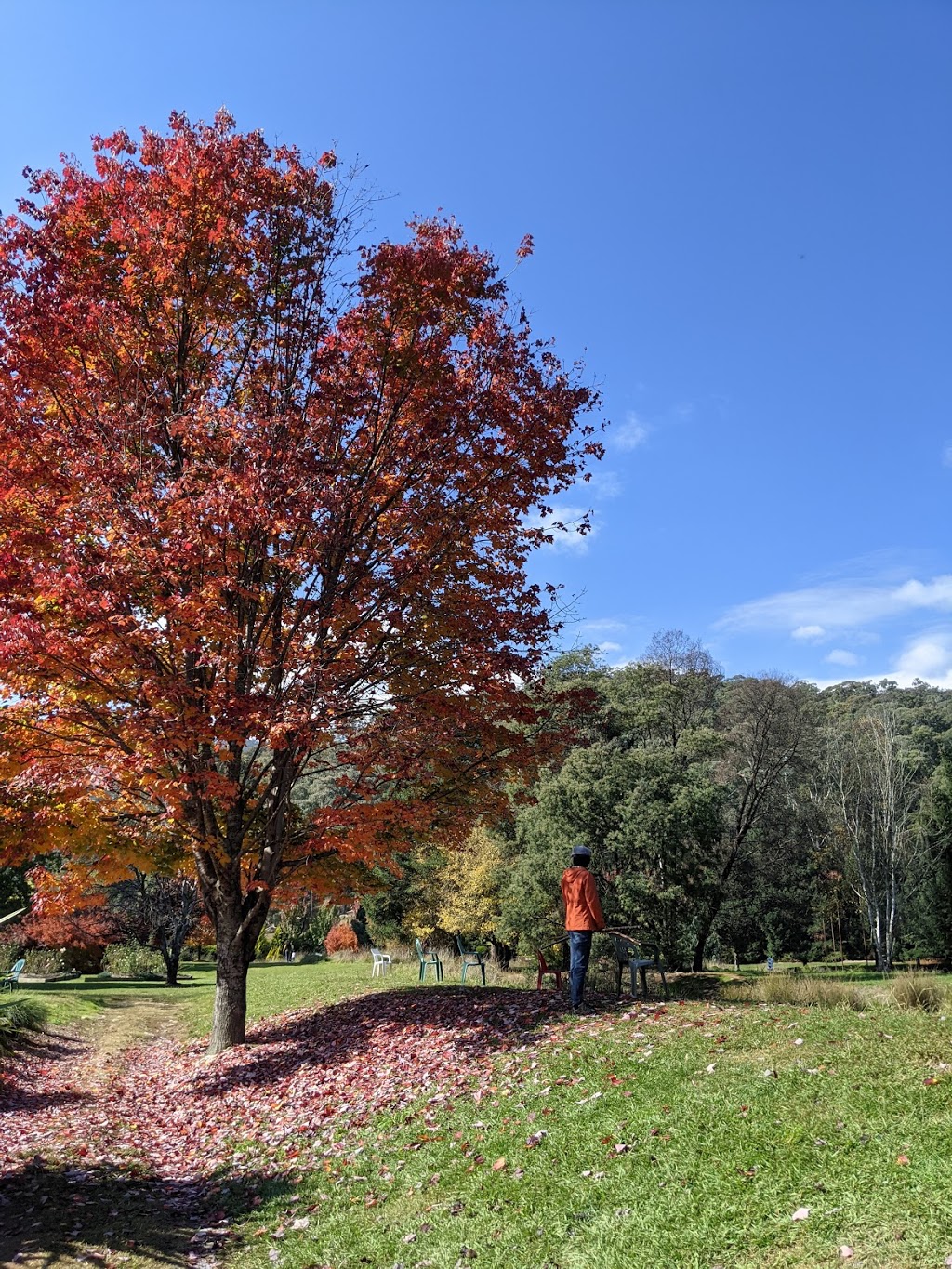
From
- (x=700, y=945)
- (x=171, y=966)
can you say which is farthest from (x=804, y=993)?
(x=171, y=966)

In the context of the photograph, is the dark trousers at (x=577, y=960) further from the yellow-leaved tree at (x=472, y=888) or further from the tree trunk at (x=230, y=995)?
the yellow-leaved tree at (x=472, y=888)

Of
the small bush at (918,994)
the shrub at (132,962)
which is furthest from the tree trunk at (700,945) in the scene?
Result: the shrub at (132,962)

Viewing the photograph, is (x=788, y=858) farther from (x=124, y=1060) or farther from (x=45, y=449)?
(x=45, y=449)

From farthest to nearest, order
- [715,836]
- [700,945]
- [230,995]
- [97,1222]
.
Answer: [700,945] → [715,836] → [230,995] → [97,1222]

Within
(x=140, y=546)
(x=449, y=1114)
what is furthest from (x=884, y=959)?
(x=140, y=546)

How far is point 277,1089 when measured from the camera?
9875 mm

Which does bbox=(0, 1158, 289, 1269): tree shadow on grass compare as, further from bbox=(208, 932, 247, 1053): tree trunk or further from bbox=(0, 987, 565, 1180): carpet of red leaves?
bbox=(208, 932, 247, 1053): tree trunk

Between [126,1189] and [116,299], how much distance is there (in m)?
10.2

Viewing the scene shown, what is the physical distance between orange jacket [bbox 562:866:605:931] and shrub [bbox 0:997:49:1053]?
1180 cm

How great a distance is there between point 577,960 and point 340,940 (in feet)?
111

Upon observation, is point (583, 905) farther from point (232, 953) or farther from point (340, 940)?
point (340, 940)

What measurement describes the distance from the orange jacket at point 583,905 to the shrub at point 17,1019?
1180cm

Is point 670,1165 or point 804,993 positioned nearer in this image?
point 670,1165

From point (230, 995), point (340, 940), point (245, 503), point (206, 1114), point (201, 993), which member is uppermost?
point (245, 503)
